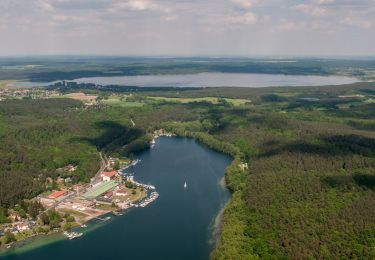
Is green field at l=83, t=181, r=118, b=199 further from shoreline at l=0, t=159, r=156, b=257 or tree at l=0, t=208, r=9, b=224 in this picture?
tree at l=0, t=208, r=9, b=224

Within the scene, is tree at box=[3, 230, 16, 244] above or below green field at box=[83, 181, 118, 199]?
below

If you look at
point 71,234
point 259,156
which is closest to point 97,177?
point 71,234

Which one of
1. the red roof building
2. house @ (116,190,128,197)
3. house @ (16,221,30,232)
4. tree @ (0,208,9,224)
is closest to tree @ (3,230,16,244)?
house @ (16,221,30,232)

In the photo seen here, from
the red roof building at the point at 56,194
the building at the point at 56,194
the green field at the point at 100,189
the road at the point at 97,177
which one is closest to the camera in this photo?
the road at the point at 97,177

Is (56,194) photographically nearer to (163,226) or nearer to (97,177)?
(97,177)

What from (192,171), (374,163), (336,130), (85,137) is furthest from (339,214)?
(85,137)

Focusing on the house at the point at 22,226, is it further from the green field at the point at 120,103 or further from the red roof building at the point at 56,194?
the green field at the point at 120,103

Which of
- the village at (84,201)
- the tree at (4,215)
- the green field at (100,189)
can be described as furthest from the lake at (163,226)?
the tree at (4,215)

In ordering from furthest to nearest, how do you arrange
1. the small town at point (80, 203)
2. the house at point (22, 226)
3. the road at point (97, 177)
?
the road at point (97, 177) < the small town at point (80, 203) < the house at point (22, 226)
